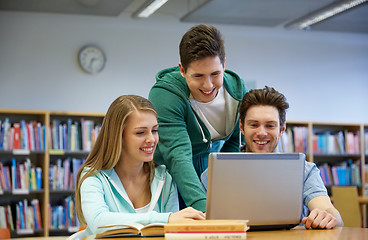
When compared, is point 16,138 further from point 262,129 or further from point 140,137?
point 262,129

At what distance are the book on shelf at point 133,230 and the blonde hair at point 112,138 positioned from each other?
483 mm

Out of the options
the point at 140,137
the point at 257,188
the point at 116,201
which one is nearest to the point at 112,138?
the point at 140,137

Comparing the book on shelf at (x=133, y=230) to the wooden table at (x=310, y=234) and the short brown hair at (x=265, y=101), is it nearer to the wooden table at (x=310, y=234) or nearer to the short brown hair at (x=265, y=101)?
the wooden table at (x=310, y=234)

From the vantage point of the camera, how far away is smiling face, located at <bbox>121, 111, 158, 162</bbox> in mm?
2035

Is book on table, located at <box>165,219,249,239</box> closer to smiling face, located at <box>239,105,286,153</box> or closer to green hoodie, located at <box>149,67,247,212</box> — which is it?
green hoodie, located at <box>149,67,247,212</box>

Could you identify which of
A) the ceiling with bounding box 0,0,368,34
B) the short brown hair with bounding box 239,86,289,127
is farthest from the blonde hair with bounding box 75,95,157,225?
the ceiling with bounding box 0,0,368,34

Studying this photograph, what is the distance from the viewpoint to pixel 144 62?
22.5 ft

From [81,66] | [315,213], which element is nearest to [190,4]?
[81,66]

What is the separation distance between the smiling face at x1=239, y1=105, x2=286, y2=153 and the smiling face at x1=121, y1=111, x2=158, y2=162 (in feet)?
1.29

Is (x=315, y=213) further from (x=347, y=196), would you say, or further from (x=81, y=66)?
(x=81, y=66)

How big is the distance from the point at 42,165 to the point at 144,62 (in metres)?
1.87

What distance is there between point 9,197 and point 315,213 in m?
4.81

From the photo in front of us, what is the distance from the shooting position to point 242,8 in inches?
249

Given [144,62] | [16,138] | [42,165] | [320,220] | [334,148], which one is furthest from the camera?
[334,148]
